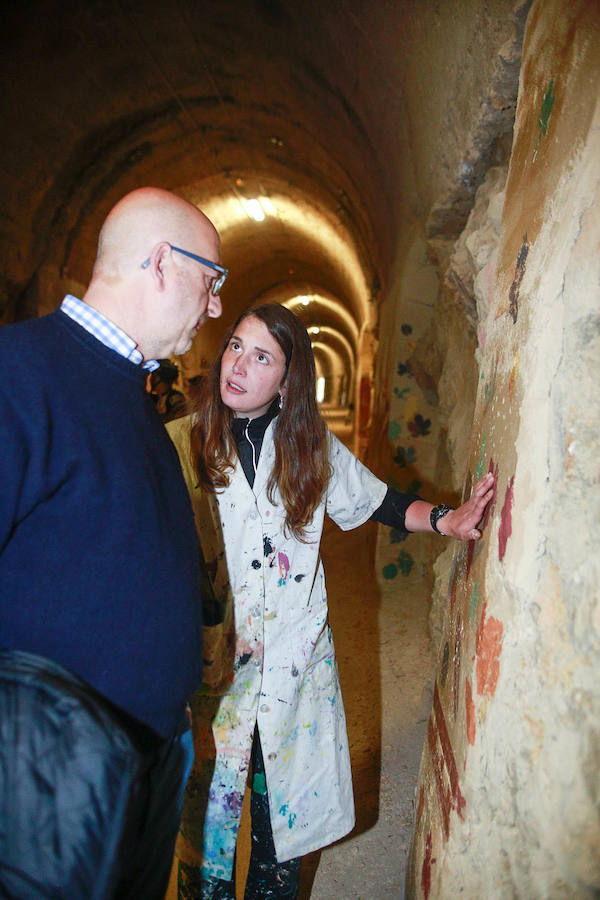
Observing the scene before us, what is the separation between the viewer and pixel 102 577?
101cm

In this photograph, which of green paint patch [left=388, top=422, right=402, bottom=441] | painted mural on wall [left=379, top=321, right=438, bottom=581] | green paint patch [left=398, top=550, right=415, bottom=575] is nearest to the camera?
painted mural on wall [left=379, top=321, right=438, bottom=581]

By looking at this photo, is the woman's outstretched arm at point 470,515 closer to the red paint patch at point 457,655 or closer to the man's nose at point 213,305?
the red paint patch at point 457,655

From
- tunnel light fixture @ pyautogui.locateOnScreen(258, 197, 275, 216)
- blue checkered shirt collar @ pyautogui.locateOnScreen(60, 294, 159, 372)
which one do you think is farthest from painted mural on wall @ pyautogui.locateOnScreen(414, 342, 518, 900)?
tunnel light fixture @ pyautogui.locateOnScreen(258, 197, 275, 216)

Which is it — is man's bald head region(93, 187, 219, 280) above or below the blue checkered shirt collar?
above

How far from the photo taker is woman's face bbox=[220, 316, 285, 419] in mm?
1748

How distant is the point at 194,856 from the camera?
5.45ft

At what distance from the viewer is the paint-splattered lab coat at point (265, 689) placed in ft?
5.26

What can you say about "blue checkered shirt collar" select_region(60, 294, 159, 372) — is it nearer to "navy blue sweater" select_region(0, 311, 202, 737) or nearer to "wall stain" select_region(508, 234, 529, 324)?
"navy blue sweater" select_region(0, 311, 202, 737)

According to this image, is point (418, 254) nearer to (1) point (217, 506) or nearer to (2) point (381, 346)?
(2) point (381, 346)

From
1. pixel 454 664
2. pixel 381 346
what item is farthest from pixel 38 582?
pixel 381 346

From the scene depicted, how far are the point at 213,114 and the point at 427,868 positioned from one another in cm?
686

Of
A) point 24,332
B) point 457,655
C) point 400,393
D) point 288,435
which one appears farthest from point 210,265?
point 400,393

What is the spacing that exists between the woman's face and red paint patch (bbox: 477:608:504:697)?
101cm

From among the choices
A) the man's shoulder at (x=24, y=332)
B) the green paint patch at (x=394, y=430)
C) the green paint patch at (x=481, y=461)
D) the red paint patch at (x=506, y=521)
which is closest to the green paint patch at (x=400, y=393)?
the green paint patch at (x=394, y=430)
